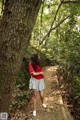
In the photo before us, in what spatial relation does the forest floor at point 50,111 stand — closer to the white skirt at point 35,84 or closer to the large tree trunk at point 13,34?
the white skirt at point 35,84

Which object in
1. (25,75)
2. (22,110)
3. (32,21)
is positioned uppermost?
(32,21)

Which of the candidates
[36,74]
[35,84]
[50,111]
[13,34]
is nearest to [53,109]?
[50,111]

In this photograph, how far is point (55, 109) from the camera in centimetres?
678

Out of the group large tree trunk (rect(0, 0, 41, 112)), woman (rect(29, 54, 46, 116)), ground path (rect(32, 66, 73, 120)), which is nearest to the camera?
large tree trunk (rect(0, 0, 41, 112))

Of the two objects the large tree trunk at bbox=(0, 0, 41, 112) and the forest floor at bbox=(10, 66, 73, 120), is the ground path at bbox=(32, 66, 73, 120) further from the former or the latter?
the large tree trunk at bbox=(0, 0, 41, 112)

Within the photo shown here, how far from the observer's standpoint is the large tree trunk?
2.01 metres

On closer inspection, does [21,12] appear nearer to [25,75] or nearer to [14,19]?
[14,19]

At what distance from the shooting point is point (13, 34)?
2027 millimetres

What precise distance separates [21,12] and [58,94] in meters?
6.66

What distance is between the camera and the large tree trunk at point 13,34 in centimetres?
201

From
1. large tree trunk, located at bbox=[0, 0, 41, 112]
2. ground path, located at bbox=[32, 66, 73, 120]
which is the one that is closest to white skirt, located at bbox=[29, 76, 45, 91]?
ground path, located at bbox=[32, 66, 73, 120]

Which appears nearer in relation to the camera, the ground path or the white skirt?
the white skirt

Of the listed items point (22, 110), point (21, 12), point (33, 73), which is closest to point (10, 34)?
point (21, 12)

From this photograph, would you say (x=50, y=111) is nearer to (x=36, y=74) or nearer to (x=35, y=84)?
(x=35, y=84)
